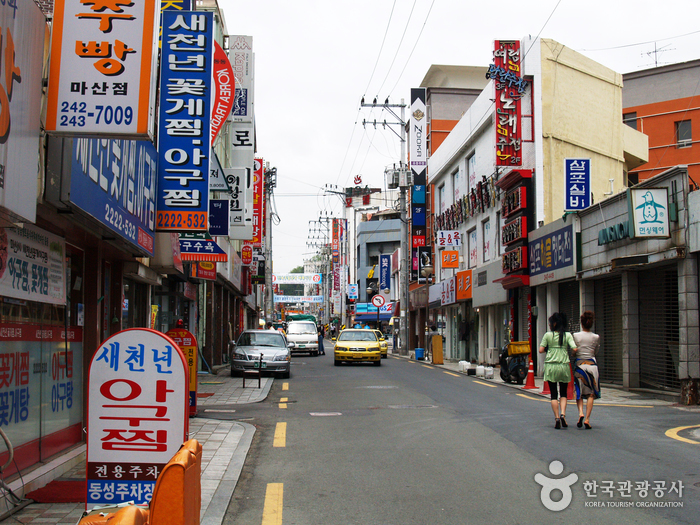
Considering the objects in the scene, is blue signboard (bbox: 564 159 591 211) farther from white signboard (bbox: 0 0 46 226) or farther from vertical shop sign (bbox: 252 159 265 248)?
white signboard (bbox: 0 0 46 226)

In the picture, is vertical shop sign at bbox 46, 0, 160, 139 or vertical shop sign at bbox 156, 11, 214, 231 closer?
vertical shop sign at bbox 46, 0, 160, 139

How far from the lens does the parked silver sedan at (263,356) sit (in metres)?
20.2

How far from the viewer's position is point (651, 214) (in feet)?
47.7

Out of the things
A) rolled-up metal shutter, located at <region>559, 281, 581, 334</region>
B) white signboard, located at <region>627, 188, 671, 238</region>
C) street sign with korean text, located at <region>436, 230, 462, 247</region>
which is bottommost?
rolled-up metal shutter, located at <region>559, 281, 581, 334</region>

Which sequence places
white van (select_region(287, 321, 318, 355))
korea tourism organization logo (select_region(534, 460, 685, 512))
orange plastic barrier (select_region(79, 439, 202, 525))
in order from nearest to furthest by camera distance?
orange plastic barrier (select_region(79, 439, 202, 525)) → korea tourism organization logo (select_region(534, 460, 685, 512)) → white van (select_region(287, 321, 318, 355))

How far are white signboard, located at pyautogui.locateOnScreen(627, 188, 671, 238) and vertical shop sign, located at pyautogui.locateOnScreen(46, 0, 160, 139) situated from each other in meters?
11.8

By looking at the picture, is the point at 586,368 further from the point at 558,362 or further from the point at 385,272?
the point at 385,272

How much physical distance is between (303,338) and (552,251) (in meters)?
18.8

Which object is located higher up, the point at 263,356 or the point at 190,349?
the point at 190,349

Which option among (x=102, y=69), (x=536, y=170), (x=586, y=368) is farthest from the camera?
(x=536, y=170)

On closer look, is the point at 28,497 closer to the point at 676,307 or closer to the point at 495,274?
the point at 676,307

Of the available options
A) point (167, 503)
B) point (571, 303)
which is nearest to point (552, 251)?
point (571, 303)

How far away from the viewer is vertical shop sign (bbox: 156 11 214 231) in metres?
9.49

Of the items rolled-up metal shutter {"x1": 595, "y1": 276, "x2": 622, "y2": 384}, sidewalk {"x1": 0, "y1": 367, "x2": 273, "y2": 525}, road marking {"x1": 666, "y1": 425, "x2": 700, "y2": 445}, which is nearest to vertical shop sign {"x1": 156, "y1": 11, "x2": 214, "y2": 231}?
sidewalk {"x1": 0, "y1": 367, "x2": 273, "y2": 525}
